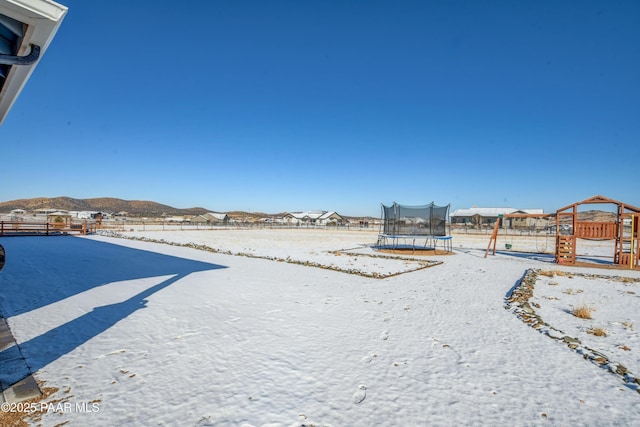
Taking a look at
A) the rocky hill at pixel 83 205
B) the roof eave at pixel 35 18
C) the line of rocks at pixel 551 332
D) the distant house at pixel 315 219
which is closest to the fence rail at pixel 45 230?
the roof eave at pixel 35 18

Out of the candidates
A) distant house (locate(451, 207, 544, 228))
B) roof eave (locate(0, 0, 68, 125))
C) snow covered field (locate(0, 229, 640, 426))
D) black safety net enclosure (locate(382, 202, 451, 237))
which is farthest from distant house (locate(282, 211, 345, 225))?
roof eave (locate(0, 0, 68, 125))

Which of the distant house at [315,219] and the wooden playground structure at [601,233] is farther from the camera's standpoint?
the distant house at [315,219]

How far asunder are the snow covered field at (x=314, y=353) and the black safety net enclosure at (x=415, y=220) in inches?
428

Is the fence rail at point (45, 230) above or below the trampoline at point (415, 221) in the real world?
below

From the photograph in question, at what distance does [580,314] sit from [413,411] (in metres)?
5.24

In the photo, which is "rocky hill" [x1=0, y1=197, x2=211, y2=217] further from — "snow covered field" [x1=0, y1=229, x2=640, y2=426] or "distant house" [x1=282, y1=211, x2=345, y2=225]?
"snow covered field" [x1=0, y1=229, x2=640, y2=426]

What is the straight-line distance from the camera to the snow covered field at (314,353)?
9.68 feet

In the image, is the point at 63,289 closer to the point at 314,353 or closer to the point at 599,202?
the point at 314,353

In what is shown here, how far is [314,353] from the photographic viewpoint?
4.21 meters

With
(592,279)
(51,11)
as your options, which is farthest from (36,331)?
(592,279)

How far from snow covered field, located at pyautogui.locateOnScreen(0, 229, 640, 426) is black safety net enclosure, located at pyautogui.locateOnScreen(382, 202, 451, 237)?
35.6ft

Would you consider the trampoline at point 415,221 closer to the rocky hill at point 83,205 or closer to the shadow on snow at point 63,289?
the shadow on snow at point 63,289

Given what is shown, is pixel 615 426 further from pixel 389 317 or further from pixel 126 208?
pixel 126 208

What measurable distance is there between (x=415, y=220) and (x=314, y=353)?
16955mm
